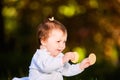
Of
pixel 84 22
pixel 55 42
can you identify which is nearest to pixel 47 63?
pixel 55 42

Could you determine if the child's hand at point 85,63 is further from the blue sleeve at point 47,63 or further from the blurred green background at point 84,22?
the blurred green background at point 84,22

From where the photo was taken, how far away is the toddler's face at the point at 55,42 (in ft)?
15.9

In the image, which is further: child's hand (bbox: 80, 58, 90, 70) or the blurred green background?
the blurred green background

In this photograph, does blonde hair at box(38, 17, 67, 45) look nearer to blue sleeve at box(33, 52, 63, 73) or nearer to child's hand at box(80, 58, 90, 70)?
blue sleeve at box(33, 52, 63, 73)

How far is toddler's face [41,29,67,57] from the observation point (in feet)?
15.9

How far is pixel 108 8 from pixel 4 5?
6.33 feet

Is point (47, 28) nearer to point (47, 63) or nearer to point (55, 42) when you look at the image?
point (55, 42)

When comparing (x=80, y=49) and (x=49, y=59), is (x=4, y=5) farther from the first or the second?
(x=49, y=59)

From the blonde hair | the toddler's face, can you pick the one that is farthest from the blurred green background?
the toddler's face

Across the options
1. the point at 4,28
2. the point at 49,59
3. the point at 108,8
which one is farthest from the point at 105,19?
the point at 49,59

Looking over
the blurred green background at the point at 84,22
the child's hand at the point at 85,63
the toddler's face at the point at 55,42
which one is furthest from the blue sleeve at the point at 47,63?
the blurred green background at the point at 84,22

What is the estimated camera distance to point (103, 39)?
10367 mm

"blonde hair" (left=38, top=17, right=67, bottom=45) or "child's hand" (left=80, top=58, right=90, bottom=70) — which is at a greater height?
"blonde hair" (left=38, top=17, right=67, bottom=45)

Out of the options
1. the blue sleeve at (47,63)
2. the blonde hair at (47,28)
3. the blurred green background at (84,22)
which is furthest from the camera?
the blurred green background at (84,22)
